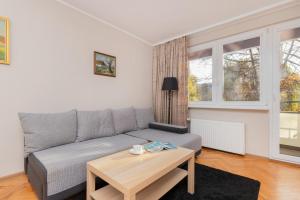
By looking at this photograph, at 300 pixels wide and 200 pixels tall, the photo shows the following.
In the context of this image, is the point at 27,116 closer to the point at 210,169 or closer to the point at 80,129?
the point at 80,129

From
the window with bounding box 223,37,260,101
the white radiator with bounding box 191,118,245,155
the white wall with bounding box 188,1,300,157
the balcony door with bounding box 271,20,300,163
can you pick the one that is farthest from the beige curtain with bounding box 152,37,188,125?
the balcony door with bounding box 271,20,300,163

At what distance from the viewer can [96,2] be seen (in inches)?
88.7

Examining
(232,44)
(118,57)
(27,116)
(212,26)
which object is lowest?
(27,116)

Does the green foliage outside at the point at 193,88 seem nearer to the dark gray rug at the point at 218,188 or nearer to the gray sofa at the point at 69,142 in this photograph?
the gray sofa at the point at 69,142

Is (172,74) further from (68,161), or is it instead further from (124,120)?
(68,161)

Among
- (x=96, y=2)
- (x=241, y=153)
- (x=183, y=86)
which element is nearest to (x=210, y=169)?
(x=241, y=153)

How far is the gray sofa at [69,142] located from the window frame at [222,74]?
0.99m

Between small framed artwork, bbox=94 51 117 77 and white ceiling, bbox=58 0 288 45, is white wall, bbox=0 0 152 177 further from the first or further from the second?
white ceiling, bbox=58 0 288 45

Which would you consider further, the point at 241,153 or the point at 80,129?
the point at 241,153

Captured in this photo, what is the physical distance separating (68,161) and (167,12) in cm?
253

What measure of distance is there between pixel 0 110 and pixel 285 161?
399 centimetres

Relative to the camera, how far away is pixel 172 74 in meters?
3.44

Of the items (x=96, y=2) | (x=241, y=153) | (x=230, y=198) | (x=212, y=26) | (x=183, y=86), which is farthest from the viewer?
(x=183, y=86)

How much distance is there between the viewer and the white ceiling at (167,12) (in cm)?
225
